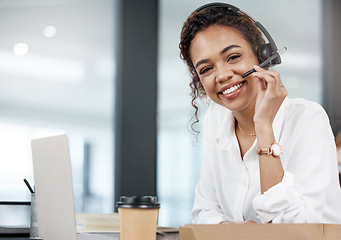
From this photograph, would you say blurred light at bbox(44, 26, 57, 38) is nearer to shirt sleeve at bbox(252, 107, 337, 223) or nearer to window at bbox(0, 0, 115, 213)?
window at bbox(0, 0, 115, 213)

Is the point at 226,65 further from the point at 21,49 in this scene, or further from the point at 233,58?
the point at 21,49

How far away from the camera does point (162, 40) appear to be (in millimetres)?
3432

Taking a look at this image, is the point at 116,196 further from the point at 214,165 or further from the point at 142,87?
the point at 214,165

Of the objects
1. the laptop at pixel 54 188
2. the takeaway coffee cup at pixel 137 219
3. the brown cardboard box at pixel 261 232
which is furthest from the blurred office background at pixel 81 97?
the brown cardboard box at pixel 261 232

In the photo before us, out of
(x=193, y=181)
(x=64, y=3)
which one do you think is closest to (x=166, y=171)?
(x=193, y=181)

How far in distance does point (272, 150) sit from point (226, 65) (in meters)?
0.35

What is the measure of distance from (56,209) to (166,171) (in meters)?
2.34

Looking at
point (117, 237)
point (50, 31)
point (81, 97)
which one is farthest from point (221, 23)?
point (50, 31)

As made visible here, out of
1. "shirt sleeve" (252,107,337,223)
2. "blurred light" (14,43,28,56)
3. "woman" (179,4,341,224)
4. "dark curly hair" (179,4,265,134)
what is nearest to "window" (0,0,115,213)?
"blurred light" (14,43,28,56)

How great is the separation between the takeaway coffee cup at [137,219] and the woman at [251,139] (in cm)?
46

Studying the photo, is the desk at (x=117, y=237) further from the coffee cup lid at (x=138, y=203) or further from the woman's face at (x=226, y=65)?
the woman's face at (x=226, y=65)

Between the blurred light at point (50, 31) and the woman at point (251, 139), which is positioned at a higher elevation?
the blurred light at point (50, 31)

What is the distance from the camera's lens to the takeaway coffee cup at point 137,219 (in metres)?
0.92

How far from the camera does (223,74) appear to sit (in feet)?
5.13
